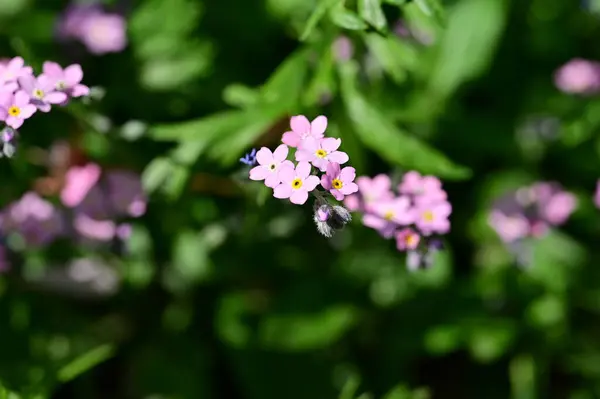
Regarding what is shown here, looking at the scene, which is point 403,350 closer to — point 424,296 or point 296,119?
point 424,296

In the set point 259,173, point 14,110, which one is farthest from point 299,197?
point 14,110

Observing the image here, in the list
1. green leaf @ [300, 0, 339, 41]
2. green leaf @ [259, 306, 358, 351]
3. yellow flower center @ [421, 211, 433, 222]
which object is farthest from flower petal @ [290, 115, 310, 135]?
green leaf @ [259, 306, 358, 351]

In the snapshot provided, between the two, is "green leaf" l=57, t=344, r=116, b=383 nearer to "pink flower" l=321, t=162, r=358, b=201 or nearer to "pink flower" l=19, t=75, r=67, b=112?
"pink flower" l=19, t=75, r=67, b=112

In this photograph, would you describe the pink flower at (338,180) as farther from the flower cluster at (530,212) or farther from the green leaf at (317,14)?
the flower cluster at (530,212)

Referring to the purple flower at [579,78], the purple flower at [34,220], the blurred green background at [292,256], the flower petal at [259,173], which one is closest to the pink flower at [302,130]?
the flower petal at [259,173]

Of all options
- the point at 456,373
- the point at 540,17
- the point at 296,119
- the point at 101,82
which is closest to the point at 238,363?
the point at 456,373

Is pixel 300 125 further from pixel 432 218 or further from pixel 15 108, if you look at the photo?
pixel 15 108
